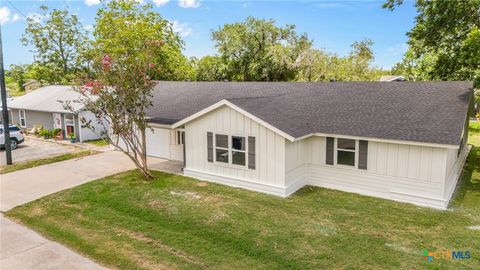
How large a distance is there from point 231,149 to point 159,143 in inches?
257

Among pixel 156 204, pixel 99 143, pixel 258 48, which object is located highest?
pixel 258 48

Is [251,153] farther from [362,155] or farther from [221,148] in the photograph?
[362,155]

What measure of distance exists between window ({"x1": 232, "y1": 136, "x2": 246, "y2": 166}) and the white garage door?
19.1 ft

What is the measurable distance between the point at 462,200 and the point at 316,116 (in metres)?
5.95

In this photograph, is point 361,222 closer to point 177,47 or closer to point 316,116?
point 316,116

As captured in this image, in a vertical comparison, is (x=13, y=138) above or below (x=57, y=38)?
below

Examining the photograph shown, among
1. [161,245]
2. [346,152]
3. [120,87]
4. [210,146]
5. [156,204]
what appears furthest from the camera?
[210,146]

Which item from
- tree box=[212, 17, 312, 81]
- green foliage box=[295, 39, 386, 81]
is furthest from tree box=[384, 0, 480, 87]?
tree box=[212, 17, 312, 81]

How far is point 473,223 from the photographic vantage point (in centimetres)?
962

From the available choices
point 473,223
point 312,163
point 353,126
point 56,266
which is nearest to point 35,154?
point 56,266

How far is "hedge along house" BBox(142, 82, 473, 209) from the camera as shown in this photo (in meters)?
11.1

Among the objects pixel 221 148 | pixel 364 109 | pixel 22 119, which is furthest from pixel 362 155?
pixel 22 119

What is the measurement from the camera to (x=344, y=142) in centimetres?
1248

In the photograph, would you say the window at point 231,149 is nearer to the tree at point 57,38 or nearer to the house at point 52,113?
the house at point 52,113
